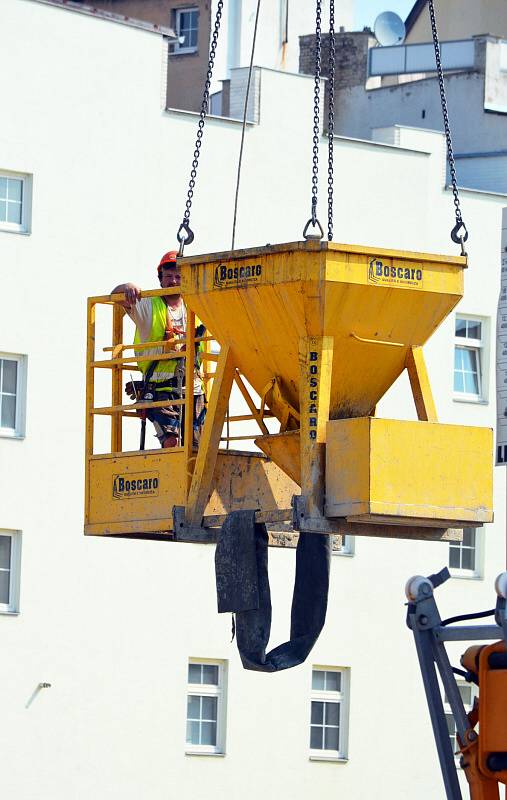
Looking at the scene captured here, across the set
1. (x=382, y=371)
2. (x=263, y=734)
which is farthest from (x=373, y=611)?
(x=382, y=371)

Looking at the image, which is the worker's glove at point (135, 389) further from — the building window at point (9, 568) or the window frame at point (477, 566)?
the window frame at point (477, 566)

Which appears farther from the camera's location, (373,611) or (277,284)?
(373,611)

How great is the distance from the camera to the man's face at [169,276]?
1725cm

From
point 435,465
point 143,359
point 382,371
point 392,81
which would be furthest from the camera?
point 392,81

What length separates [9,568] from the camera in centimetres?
2998

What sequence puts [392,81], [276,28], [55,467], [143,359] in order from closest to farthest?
1. [143,359]
2. [55,467]
3. [276,28]
4. [392,81]

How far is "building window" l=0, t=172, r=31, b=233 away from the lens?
30.3 meters

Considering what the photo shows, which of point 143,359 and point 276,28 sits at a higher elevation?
point 276,28

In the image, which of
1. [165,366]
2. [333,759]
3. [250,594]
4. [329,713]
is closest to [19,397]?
[329,713]

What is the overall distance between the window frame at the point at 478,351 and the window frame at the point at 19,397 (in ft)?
27.0

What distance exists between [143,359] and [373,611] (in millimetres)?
16787

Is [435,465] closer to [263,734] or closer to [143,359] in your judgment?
[143,359]

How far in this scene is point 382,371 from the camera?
15523mm

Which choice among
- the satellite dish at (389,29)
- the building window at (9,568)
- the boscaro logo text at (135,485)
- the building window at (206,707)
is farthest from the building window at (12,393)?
the satellite dish at (389,29)
